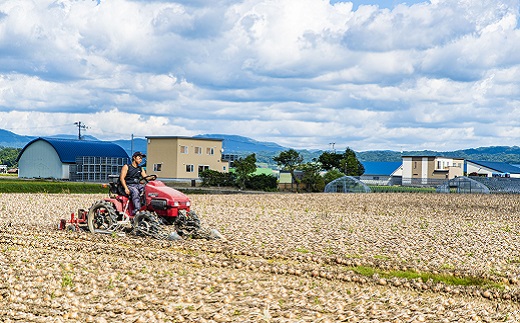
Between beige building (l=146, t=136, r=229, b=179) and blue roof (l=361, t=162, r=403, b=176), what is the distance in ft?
107

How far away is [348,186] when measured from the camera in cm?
4841

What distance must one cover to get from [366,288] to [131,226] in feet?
22.0

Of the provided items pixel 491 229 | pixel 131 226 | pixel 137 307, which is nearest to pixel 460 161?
pixel 491 229

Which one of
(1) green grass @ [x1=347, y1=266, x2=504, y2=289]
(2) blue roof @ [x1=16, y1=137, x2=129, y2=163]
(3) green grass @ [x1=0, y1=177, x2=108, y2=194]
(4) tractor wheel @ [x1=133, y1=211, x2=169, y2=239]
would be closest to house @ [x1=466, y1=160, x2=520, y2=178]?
(2) blue roof @ [x1=16, y1=137, x2=129, y2=163]

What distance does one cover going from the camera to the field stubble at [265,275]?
25.7 ft

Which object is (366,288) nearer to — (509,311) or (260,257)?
(509,311)

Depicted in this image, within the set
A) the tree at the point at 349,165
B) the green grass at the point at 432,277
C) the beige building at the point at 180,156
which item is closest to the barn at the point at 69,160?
the beige building at the point at 180,156

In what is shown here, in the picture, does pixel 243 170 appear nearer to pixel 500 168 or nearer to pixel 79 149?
pixel 79 149

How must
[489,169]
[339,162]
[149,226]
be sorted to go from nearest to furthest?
[149,226] → [339,162] → [489,169]

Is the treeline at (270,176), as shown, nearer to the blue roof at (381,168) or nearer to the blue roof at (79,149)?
the blue roof at (79,149)

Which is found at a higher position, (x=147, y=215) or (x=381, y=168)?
(x=381, y=168)

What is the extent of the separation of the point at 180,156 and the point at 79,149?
492 inches

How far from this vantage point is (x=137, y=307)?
7.92 metres

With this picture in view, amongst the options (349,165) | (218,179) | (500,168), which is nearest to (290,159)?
(218,179)
